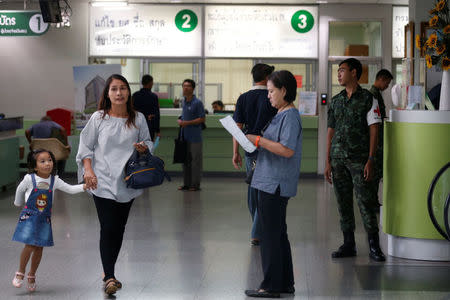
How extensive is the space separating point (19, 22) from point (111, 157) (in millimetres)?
6703

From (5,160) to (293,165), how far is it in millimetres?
6688

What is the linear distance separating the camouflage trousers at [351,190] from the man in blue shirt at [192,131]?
14.6ft

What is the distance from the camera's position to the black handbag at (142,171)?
14.2 feet

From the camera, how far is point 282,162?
165 inches

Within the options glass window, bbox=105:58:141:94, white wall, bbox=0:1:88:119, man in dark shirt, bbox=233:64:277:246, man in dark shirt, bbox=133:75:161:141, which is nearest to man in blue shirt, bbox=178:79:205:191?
man in dark shirt, bbox=133:75:161:141

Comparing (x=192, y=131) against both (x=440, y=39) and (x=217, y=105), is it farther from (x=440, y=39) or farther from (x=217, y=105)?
(x=440, y=39)

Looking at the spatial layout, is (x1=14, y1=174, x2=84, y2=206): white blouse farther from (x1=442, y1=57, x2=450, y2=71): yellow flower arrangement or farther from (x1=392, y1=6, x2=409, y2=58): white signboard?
(x1=392, y1=6, x2=409, y2=58): white signboard

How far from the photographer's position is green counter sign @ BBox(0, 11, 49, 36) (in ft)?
34.2

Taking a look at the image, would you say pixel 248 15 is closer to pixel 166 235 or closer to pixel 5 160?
pixel 5 160

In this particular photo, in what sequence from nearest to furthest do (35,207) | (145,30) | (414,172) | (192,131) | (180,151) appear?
(35,207) < (414,172) < (180,151) < (192,131) < (145,30)

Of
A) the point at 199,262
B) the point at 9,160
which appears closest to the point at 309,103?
the point at 9,160

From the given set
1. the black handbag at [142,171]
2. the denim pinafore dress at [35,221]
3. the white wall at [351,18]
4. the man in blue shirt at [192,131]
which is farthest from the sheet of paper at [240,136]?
the white wall at [351,18]

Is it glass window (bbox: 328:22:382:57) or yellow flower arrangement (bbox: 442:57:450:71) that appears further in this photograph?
glass window (bbox: 328:22:382:57)

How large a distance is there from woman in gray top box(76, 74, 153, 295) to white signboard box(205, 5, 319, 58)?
8.63 m
